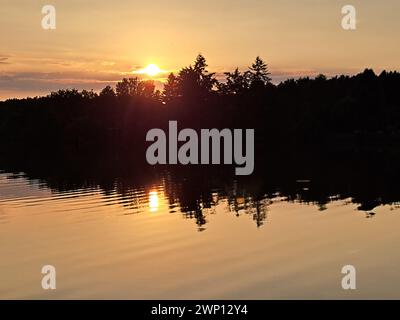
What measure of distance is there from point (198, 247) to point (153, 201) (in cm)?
1478

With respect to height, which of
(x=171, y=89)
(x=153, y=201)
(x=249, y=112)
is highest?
(x=171, y=89)

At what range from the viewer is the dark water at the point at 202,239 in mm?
18125

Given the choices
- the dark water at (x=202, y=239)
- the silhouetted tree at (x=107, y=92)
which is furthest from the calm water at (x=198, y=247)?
the silhouetted tree at (x=107, y=92)

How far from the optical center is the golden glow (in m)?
34.3

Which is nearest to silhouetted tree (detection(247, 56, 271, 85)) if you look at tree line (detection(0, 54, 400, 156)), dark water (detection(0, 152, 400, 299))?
tree line (detection(0, 54, 400, 156))

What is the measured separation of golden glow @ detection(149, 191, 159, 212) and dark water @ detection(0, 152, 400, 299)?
15cm

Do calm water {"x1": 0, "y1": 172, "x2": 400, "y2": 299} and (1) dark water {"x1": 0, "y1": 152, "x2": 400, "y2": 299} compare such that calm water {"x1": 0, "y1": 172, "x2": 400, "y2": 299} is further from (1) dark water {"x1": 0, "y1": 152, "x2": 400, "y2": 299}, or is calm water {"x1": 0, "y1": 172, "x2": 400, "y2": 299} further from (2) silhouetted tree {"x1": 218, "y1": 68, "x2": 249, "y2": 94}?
(2) silhouetted tree {"x1": 218, "y1": 68, "x2": 249, "y2": 94}

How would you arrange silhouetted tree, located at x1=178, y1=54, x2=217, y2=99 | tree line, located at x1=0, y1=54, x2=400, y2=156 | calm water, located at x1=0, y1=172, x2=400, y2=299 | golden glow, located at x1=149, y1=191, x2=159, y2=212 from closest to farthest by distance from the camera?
calm water, located at x1=0, y1=172, x2=400, y2=299 → golden glow, located at x1=149, y1=191, x2=159, y2=212 → tree line, located at x1=0, y1=54, x2=400, y2=156 → silhouetted tree, located at x1=178, y1=54, x2=217, y2=99

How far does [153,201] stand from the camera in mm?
37875

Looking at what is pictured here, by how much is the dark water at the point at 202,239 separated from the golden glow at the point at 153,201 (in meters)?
0.15

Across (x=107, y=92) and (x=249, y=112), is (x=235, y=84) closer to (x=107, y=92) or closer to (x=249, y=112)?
(x=249, y=112)

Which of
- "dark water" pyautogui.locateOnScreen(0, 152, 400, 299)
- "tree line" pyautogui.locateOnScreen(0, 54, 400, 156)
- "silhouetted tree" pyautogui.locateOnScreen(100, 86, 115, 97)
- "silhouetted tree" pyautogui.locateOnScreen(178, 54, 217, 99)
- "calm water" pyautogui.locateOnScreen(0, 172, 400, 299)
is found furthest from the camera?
"silhouetted tree" pyautogui.locateOnScreen(100, 86, 115, 97)

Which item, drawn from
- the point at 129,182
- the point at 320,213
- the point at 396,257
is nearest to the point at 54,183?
the point at 129,182

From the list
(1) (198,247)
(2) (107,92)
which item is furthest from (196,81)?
(1) (198,247)
